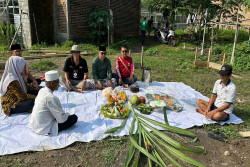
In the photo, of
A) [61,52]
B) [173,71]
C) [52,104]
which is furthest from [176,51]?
[52,104]

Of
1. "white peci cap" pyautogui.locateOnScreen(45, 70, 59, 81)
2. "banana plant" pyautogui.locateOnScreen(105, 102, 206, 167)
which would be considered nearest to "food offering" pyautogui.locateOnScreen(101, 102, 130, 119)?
"banana plant" pyautogui.locateOnScreen(105, 102, 206, 167)

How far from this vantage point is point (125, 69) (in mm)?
6160

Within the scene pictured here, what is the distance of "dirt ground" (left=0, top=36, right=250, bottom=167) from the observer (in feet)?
10.3

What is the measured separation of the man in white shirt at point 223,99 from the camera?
3973 mm

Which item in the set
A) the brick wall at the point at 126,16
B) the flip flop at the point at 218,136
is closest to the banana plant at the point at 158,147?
the flip flop at the point at 218,136

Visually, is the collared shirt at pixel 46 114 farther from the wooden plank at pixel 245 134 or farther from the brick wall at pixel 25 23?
the brick wall at pixel 25 23

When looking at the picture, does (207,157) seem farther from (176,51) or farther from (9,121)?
(176,51)

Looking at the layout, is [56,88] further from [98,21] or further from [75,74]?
[98,21]

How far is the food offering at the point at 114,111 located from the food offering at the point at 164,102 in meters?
0.72

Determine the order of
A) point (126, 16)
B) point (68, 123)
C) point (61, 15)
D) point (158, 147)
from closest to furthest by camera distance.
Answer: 1. point (158, 147)
2. point (68, 123)
3. point (61, 15)
4. point (126, 16)

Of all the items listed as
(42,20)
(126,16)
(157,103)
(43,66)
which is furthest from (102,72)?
(126,16)

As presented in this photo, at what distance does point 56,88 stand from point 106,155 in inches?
56.0

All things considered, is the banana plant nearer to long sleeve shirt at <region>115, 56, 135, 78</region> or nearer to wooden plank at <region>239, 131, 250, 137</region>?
wooden plank at <region>239, 131, 250, 137</region>

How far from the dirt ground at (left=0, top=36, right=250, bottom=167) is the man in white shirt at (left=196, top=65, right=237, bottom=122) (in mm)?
615
